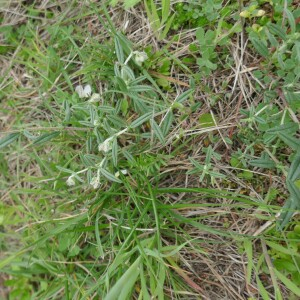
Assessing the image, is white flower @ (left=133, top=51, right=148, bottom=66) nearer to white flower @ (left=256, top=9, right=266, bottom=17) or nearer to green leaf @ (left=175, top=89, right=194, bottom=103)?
green leaf @ (left=175, top=89, right=194, bottom=103)

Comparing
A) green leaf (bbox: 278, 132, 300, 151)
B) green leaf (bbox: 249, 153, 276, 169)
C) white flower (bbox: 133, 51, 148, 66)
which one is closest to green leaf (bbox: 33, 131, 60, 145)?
white flower (bbox: 133, 51, 148, 66)

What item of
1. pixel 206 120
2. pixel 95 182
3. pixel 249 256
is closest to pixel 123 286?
pixel 95 182

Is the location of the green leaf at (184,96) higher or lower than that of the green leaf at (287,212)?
higher

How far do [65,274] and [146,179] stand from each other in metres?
0.70

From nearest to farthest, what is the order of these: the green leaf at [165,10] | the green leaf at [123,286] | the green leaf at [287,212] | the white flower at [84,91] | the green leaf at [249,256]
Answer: the green leaf at [123,286] → the green leaf at [287,212] → the green leaf at [249,256] → the green leaf at [165,10] → the white flower at [84,91]

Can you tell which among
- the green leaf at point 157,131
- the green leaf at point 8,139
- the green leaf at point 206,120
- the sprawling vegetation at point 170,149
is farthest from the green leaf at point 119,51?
the green leaf at point 8,139

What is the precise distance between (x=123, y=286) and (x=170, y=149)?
66cm

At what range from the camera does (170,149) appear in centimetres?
190

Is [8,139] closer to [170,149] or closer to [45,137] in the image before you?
[45,137]

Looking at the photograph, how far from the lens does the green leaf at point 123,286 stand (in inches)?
59.7

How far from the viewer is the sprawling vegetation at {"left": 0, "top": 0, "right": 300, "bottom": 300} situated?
173 centimetres

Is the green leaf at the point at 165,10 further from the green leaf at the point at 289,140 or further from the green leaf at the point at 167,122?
the green leaf at the point at 289,140

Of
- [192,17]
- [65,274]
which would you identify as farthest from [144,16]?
[65,274]

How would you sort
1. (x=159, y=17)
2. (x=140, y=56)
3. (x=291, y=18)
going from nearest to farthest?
(x=291, y=18)
(x=140, y=56)
(x=159, y=17)
